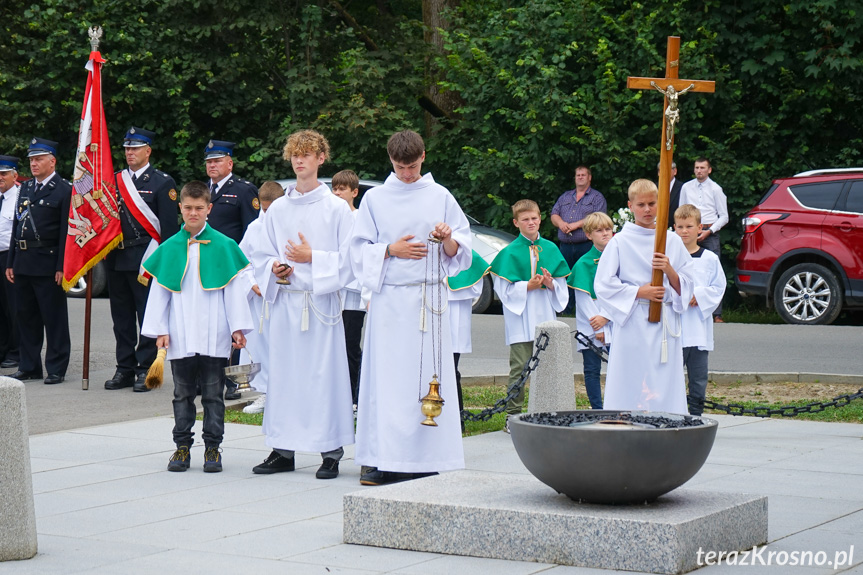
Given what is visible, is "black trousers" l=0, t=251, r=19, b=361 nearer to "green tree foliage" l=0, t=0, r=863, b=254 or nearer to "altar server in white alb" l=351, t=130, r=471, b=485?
"altar server in white alb" l=351, t=130, r=471, b=485

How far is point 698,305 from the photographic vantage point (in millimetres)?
8398

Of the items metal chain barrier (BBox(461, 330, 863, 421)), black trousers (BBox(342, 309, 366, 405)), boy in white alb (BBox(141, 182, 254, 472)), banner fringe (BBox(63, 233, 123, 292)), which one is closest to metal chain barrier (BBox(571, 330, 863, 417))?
metal chain barrier (BBox(461, 330, 863, 421))

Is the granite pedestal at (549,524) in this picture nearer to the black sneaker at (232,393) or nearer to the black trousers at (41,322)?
the black sneaker at (232,393)

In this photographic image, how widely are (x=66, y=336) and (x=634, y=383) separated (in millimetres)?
6525

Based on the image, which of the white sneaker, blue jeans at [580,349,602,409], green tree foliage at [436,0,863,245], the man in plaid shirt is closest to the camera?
blue jeans at [580,349,602,409]

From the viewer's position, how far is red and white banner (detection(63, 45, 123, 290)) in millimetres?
11430

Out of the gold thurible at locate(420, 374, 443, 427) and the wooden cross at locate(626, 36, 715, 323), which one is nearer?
the gold thurible at locate(420, 374, 443, 427)

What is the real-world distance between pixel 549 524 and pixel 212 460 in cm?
296

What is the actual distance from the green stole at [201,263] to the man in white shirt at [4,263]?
5.38 metres

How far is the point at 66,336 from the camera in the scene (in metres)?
12.1

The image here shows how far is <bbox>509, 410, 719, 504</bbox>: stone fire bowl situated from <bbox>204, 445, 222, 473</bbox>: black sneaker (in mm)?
2712

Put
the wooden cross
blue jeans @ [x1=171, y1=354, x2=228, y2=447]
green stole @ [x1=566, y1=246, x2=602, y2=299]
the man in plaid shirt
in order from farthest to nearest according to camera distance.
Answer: the man in plaid shirt < green stole @ [x1=566, y1=246, x2=602, y2=299] < blue jeans @ [x1=171, y1=354, x2=228, y2=447] < the wooden cross

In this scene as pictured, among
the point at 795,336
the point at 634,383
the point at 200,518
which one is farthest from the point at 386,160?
the point at 200,518

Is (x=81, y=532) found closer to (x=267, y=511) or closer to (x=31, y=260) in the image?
(x=267, y=511)
